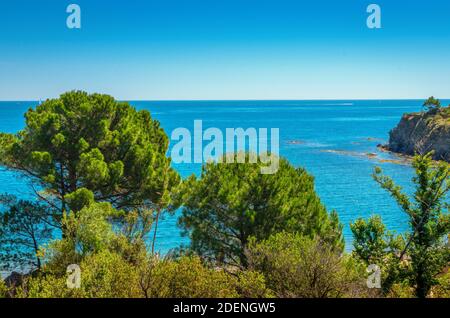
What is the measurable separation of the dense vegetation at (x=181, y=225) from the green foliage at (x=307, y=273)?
0.05 metres

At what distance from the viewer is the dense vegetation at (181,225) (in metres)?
17.9

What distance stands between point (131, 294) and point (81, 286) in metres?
2.03

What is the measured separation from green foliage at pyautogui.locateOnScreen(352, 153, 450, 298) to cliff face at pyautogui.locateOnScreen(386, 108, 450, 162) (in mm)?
63182

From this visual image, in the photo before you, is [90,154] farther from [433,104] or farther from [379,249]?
[433,104]

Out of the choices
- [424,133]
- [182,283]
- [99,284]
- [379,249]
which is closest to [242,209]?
[379,249]

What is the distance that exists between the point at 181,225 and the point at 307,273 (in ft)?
35.8

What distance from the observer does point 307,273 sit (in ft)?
60.3

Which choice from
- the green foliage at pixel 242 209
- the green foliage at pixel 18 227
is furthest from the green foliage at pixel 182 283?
the green foliage at pixel 18 227

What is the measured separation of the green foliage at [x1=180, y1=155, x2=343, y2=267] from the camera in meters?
25.6

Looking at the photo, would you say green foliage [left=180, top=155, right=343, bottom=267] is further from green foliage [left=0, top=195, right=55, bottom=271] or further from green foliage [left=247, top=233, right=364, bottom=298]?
green foliage [left=0, top=195, right=55, bottom=271]

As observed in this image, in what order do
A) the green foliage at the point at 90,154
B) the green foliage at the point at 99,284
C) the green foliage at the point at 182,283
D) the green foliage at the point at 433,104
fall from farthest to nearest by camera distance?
the green foliage at the point at 433,104 → the green foliage at the point at 90,154 → the green foliage at the point at 182,283 → the green foliage at the point at 99,284

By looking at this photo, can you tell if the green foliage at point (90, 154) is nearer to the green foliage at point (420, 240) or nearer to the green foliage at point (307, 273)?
the green foliage at point (307, 273)

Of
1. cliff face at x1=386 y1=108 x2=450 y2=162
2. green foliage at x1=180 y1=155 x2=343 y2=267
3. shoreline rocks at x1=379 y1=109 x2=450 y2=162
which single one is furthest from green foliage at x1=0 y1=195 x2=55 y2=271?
shoreline rocks at x1=379 y1=109 x2=450 y2=162
